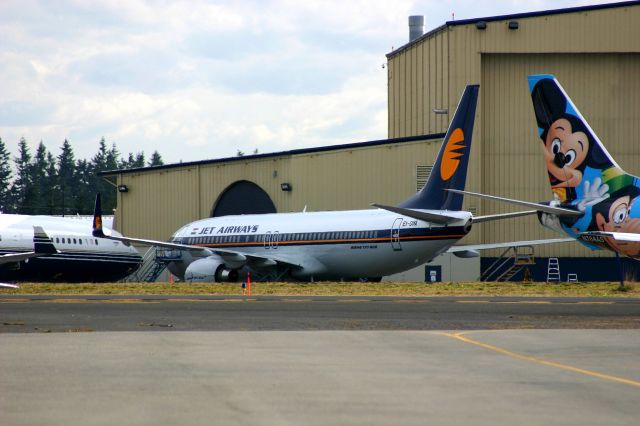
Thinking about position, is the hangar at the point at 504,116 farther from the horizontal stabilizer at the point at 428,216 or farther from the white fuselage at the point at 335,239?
the horizontal stabilizer at the point at 428,216

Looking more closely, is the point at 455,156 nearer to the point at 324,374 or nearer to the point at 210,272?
the point at 210,272

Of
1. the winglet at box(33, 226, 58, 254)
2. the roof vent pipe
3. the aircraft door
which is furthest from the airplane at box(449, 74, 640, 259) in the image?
the roof vent pipe

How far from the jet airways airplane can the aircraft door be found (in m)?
0.04

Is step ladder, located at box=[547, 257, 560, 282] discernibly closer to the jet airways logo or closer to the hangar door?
the hangar door

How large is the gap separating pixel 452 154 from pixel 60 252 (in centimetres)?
2196

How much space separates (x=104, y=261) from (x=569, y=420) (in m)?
45.0

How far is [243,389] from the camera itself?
416 inches

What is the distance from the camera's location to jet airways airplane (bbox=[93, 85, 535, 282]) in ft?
124

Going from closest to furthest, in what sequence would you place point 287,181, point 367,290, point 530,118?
point 367,290, point 530,118, point 287,181

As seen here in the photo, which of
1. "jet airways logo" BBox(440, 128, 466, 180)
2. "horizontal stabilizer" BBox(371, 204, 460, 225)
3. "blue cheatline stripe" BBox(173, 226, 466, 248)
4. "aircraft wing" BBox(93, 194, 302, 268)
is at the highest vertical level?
"jet airways logo" BBox(440, 128, 466, 180)

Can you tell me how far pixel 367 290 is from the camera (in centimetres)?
3178

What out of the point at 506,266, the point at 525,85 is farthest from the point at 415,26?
the point at 506,266

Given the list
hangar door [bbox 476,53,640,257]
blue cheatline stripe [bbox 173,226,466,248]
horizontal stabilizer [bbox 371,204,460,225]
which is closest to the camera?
A: horizontal stabilizer [bbox 371,204,460,225]

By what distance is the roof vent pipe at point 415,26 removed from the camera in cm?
6241
